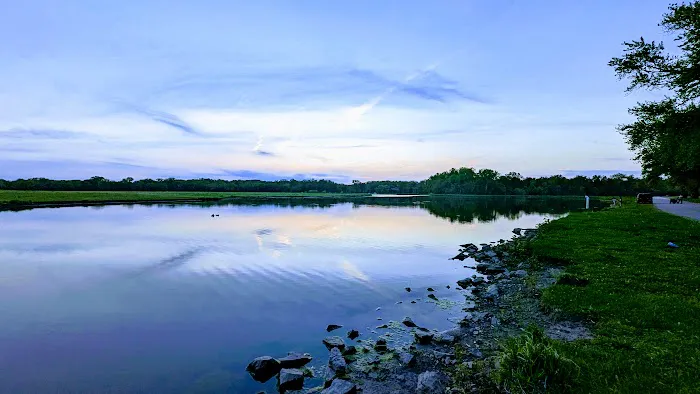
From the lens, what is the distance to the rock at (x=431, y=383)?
25.3 feet

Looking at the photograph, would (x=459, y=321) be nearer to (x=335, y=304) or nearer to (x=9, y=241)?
(x=335, y=304)

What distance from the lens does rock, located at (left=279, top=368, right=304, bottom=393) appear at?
8.70 m

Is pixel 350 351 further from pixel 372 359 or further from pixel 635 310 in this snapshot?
pixel 635 310

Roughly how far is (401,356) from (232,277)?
13142 mm

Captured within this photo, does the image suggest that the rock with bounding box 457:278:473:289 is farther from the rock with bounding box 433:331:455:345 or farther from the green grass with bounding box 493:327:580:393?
the green grass with bounding box 493:327:580:393

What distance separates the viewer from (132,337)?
39.4 feet

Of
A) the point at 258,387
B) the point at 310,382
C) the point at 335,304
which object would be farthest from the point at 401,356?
the point at 335,304

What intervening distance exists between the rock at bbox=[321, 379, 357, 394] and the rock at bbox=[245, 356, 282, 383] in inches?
77.6

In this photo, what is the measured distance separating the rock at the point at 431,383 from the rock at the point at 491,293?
7.57 metres

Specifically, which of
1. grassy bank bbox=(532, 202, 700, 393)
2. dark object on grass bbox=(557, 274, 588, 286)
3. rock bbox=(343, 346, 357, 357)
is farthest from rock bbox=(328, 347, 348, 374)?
dark object on grass bbox=(557, 274, 588, 286)

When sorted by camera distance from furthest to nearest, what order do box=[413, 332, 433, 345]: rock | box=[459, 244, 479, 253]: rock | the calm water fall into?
box=[459, 244, 479, 253]: rock, box=[413, 332, 433, 345]: rock, the calm water

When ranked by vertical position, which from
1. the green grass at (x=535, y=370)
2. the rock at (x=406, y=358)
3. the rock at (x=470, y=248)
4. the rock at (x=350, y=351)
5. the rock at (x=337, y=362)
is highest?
the green grass at (x=535, y=370)

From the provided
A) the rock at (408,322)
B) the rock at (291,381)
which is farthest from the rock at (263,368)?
the rock at (408,322)

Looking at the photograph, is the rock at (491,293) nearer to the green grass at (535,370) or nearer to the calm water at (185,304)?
the calm water at (185,304)
